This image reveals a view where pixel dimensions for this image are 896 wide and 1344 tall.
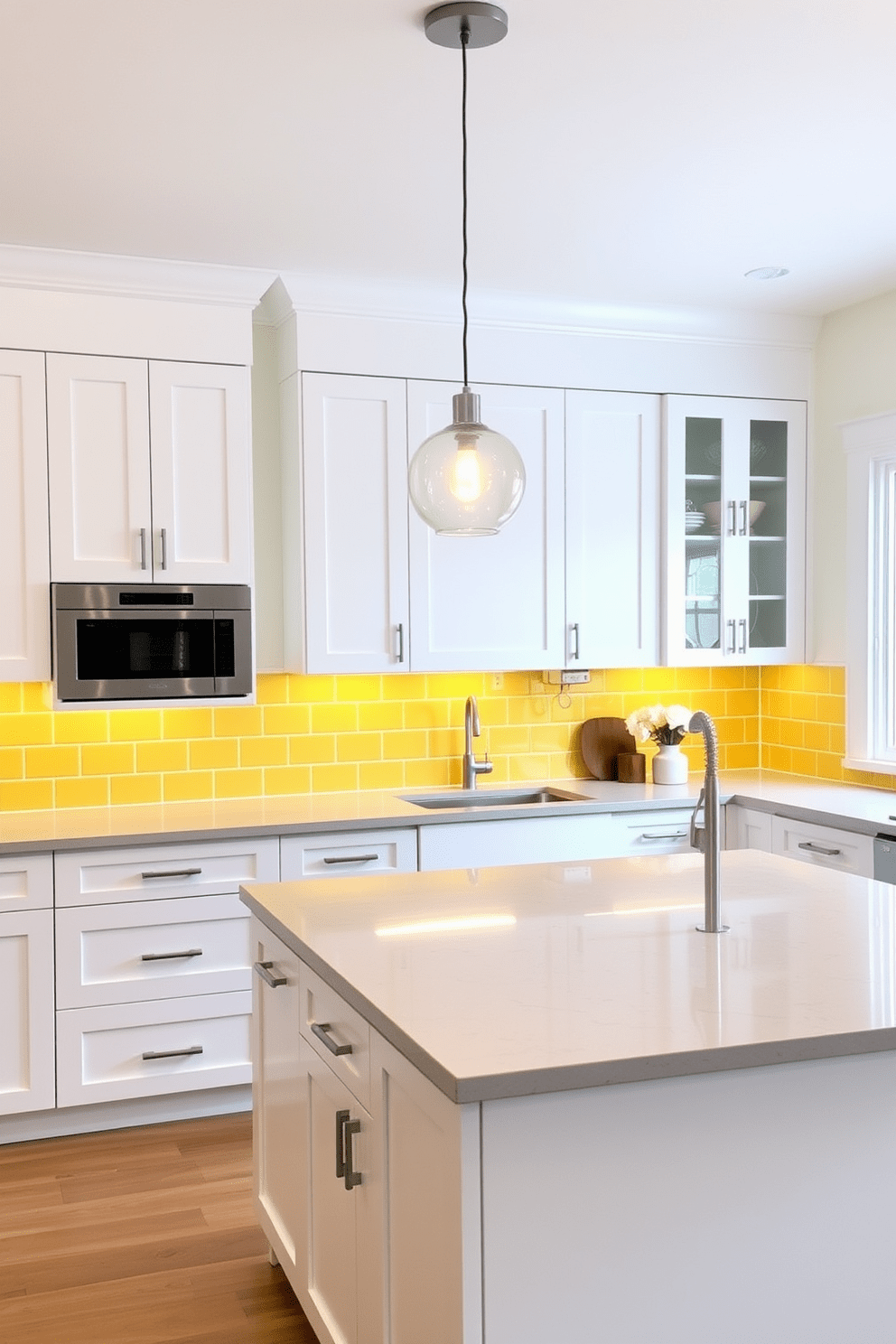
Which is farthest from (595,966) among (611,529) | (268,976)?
(611,529)

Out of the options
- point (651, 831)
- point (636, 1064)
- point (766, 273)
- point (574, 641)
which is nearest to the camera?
point (636, 1064)

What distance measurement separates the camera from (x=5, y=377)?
3762 millimetres

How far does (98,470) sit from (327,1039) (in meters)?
2.29

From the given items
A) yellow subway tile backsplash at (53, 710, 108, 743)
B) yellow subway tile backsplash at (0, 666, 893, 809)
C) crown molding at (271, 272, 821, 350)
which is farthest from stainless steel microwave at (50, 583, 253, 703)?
crown molding at (271, 272, 821, 350)

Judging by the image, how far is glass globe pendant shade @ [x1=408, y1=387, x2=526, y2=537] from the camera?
2.30 m

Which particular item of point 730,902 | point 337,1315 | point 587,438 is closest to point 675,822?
point 587,438

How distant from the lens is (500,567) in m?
4.39

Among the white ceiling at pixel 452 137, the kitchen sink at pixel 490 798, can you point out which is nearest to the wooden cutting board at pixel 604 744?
the kitchen sink at pixel 490 798

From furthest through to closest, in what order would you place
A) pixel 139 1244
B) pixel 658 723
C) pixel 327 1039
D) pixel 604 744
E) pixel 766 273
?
1. pixel 604 744
2. pixel 658 723
3. pixel 766 273
4. pixel 139 1244
5. pixel 327 1039

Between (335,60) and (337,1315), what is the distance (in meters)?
2.43

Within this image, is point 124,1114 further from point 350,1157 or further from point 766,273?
point 766,273

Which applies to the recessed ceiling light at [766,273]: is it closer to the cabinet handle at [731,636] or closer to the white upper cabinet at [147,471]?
the cabinet handle at [731,636]

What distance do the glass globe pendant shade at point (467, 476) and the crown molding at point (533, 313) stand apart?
6.36 feet

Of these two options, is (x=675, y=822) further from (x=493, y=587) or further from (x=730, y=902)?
(x=730, y=902)
